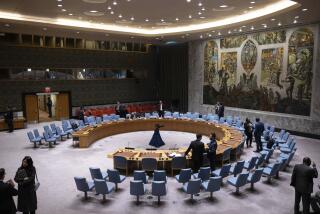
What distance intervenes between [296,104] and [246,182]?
378 inches

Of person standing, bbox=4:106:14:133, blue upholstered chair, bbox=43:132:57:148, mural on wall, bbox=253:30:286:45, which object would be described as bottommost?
blue upholstered chair, bbox=43:132:57:148

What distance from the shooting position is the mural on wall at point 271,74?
51.4ft

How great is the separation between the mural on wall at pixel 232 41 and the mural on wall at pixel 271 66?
1923 mm

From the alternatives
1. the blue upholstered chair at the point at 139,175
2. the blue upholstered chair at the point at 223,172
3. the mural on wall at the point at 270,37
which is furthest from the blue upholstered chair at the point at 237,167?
the mural on wall at the point at 270,37

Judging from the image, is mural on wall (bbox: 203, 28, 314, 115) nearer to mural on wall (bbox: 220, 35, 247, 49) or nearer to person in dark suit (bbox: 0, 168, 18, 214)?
mural on wall (bbox: 220, 35, 247, 49)

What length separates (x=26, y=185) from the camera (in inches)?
242

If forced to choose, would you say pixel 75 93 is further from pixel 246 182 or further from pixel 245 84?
pixel 246 182

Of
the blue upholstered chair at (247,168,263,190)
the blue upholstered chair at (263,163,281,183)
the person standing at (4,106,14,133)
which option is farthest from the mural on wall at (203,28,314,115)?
the person standing at (4,106,14,133)

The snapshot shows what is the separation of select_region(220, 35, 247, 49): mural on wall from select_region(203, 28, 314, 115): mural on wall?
0.05m

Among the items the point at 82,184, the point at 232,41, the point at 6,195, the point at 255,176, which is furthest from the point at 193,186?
the point at 232,41

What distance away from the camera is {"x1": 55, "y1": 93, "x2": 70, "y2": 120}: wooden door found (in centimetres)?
2163

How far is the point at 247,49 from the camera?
18.7m

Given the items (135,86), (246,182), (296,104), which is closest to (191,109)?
(135,86)

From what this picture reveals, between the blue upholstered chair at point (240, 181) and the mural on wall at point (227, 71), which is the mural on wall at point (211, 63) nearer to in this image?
the mural on wall at point (227, 71)
